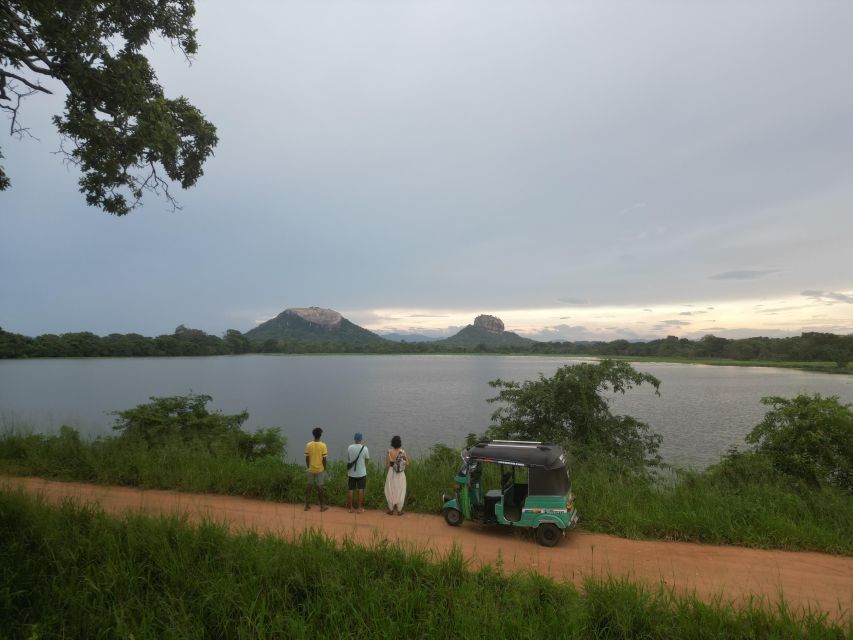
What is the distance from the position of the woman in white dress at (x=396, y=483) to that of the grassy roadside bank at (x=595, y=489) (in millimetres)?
369

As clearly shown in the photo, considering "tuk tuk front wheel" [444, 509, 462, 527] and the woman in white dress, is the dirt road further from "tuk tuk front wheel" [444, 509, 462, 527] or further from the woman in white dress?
the woman in white dress

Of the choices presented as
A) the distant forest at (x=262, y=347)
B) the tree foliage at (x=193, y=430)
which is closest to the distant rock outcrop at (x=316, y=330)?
the distant forest at (x=262, y=347)

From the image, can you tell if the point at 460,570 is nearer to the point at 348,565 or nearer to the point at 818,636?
the point at 348,565

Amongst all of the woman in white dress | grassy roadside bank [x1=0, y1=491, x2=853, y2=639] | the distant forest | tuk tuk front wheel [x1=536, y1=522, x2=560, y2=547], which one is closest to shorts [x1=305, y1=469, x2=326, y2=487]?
the woman in white dress

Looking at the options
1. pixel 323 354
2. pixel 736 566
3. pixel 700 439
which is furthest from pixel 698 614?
pixel 323 354

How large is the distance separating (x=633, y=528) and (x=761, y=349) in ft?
334

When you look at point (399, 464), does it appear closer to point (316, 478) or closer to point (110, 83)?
point (316, 478)

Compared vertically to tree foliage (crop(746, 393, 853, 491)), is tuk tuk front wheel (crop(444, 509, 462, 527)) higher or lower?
lower

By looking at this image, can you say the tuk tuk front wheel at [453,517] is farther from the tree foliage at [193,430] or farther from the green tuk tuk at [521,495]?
the tree foliage at [193,430]

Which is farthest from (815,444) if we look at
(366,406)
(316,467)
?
(366,406)

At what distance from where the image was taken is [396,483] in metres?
7.65

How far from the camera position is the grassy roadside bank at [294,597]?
3902 millimetres

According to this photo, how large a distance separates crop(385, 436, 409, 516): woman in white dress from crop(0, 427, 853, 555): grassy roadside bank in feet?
1.21

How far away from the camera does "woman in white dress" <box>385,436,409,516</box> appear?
7562mm
